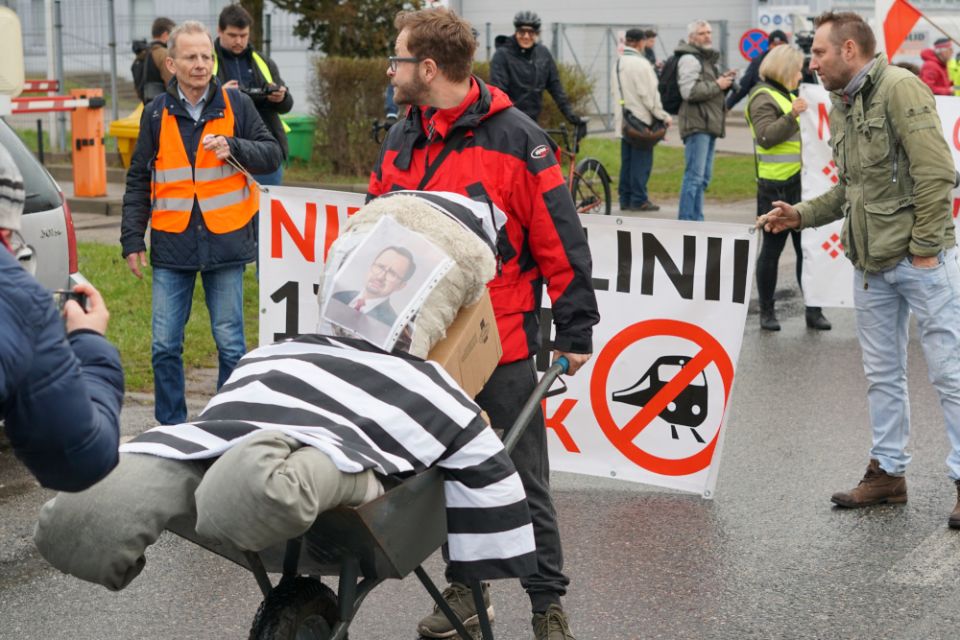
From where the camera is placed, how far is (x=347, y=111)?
57.3 ft

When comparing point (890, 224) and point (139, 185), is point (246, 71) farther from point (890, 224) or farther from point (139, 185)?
point (890, 224)

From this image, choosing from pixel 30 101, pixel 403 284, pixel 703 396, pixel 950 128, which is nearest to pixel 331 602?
pixel 403 284

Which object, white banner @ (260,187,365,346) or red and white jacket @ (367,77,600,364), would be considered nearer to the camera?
red and white jacket @ (367,77,600,364)

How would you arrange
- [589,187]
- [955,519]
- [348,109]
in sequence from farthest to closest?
[348,109], [589,187], [955,519]

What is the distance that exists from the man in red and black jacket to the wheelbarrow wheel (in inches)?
42.0

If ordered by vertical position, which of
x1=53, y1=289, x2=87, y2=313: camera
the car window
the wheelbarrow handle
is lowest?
the wheelbarrow handle

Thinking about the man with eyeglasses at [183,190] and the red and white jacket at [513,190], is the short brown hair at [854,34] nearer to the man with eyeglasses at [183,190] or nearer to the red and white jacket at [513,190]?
the red and white jacket at [513,190]

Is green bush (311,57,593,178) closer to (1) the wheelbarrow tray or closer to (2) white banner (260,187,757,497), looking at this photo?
(2) white banner (260,187,757,497)

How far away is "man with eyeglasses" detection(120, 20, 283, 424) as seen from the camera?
261 inches

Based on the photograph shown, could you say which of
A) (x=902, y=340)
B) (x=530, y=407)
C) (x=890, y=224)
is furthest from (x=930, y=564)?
(x=530, y=407)

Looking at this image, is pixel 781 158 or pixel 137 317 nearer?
pixel 137 317

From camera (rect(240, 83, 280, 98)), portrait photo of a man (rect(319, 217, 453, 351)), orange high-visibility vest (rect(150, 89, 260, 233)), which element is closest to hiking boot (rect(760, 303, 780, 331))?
camera (rect(240, 83, 280, 98))

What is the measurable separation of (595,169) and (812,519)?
927 centimetres

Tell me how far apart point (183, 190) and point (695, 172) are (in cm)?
761
